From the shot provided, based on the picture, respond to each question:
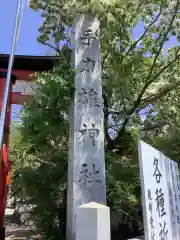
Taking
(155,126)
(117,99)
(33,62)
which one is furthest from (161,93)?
(33,62)

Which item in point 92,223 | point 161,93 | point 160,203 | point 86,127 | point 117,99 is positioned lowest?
point 92,223

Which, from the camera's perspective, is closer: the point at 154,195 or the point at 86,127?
the point at 154,195

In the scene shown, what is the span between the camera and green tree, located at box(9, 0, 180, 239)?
19.7ft

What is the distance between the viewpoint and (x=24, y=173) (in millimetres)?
6332

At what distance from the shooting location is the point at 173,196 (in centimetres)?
414

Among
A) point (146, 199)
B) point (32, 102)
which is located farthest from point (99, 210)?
point (32, 102)

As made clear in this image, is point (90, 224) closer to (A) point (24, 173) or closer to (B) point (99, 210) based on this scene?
(B) point (99, 210)

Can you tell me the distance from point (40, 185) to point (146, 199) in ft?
11.0

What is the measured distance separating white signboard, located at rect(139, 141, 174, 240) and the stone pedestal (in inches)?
17.4

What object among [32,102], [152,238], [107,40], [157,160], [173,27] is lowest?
[152,238]

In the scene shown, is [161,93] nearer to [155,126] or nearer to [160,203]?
[155,126]

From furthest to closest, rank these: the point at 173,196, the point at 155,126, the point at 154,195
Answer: the point at 155,126, the point at 173,196, the point at 154,195

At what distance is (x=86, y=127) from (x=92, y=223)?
2390mm

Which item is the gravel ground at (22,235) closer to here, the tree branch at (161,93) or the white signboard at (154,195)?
the white signboard at (154,195)
